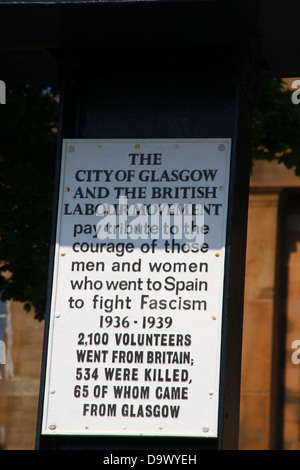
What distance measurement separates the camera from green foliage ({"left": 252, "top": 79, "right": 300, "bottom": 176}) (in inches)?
352

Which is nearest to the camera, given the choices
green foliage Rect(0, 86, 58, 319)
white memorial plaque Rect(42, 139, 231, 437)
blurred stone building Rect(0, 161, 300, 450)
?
white memorial plaque Rect(42, 139, 231, 437)

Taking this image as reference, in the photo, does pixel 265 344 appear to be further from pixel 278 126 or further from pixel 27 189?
pixel 27 189

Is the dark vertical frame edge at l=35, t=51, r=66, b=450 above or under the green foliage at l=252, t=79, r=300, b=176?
under

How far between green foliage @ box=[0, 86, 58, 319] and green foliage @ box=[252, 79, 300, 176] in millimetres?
2164

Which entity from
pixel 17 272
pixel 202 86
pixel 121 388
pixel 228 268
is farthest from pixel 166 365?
pixel 17 272

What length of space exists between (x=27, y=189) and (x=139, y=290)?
13.4ft

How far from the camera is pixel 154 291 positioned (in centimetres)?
496

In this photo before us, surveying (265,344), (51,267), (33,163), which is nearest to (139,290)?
(51,267)

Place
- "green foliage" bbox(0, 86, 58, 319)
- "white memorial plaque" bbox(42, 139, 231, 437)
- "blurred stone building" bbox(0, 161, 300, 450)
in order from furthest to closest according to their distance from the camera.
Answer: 1. "blurred stone building" bbox(0, 161, 300, 450)
2. "green foliage" bbox(0, 86, 58, 319)
3. "white memorial plaque" bbox(42, 139, 231, 437)

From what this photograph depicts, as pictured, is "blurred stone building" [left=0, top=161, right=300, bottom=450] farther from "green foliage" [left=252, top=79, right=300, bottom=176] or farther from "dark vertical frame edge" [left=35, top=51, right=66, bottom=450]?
"dark vertical frame edge" [left=35, top=51, right=66, bottom=450]

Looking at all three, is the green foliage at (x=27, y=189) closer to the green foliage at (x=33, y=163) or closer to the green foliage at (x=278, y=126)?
the green foliage at (x=33, y=163)

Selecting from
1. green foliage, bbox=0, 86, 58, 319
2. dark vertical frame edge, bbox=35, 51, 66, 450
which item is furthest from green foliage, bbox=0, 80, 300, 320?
dark vertical frame edge, bbox=35, 51, 66, 450

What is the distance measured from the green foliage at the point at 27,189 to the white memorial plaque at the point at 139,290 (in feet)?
12.2
